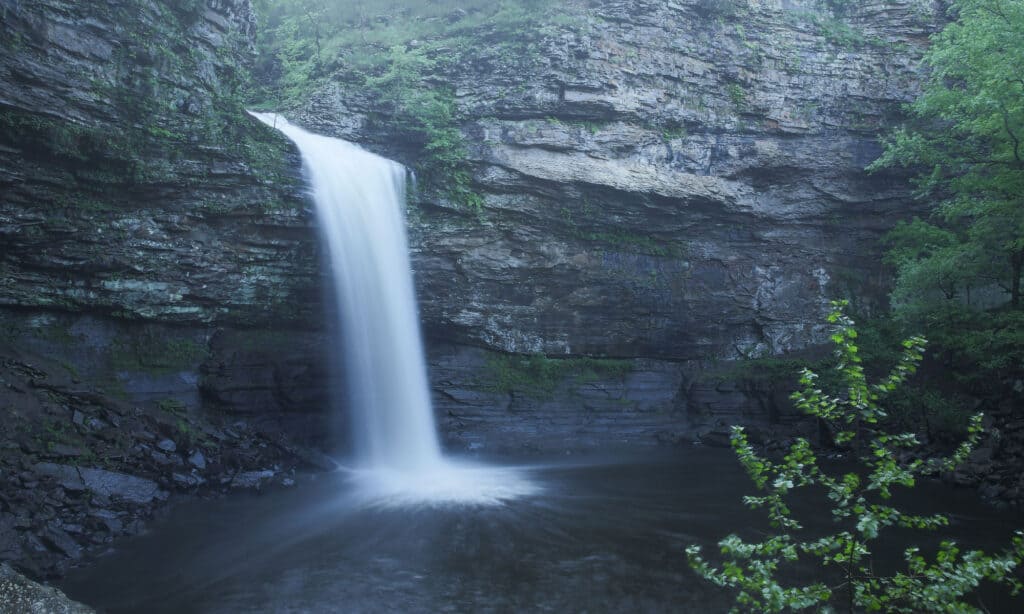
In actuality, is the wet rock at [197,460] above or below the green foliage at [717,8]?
below

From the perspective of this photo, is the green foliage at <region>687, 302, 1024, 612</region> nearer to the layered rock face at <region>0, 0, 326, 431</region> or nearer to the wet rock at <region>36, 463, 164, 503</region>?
the wet rock at <region>36, 463, 164, 503</region>

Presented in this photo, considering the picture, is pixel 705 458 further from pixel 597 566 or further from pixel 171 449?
pixel 171 449

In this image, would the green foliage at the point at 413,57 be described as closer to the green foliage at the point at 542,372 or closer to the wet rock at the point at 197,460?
the green foliage at the point at 542,372

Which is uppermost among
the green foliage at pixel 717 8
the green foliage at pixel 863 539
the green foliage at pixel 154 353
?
the green foliage at pixel 717 8

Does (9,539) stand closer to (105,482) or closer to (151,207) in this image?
(105,482)

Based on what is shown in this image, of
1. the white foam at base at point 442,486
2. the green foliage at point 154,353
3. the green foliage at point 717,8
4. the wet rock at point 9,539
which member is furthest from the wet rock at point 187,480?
the green foliage at point 717,8

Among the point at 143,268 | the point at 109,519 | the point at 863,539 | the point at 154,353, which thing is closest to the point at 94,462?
the point at 109,519

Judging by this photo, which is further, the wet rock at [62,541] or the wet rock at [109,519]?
the wet rock at [109,519]

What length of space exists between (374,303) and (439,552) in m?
8.49

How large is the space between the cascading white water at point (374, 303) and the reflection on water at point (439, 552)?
3.07 meters

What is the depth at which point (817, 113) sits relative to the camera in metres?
20.1

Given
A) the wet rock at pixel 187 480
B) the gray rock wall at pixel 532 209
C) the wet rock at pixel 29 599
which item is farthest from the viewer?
the gray rock wall at pixel 532 209

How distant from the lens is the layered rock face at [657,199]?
61.6 feet

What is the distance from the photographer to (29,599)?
5891 mm
